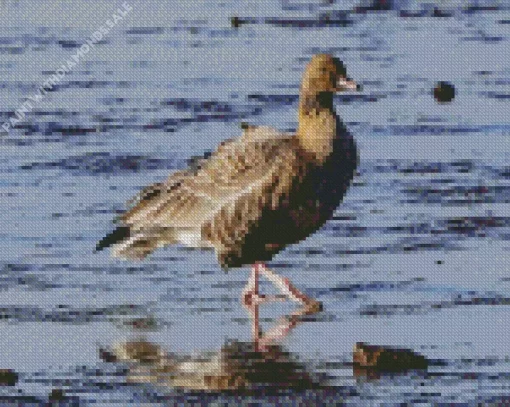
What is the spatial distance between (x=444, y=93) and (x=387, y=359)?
8.66 m

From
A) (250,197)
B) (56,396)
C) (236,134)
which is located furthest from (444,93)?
(56,396)

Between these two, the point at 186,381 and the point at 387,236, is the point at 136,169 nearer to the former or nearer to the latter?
the point at 387,236

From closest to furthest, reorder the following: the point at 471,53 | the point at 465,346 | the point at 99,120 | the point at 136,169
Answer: the point at 465,346
the point at 136,169
the point at 99,120
the point at 471,53

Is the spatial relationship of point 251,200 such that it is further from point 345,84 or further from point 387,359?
point 387,359

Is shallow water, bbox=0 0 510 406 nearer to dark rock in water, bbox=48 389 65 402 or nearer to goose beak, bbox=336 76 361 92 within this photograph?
dark rock in water, bbox=48 389 65 402

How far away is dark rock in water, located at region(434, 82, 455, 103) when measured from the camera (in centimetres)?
1923

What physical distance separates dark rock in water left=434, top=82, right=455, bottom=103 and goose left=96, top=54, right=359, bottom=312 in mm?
5878

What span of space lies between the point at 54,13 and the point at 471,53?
5.58m

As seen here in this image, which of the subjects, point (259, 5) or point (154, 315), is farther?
point (259, 5)

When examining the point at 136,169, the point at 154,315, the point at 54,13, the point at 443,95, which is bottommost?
the point at 154,315

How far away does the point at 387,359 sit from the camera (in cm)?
1087

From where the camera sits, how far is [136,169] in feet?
54.0

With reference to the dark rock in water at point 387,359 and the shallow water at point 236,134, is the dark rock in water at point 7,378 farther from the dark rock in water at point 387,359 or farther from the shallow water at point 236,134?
the dark rock in water at point 387,359

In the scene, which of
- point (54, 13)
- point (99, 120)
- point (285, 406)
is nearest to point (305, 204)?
point (285, 406)
